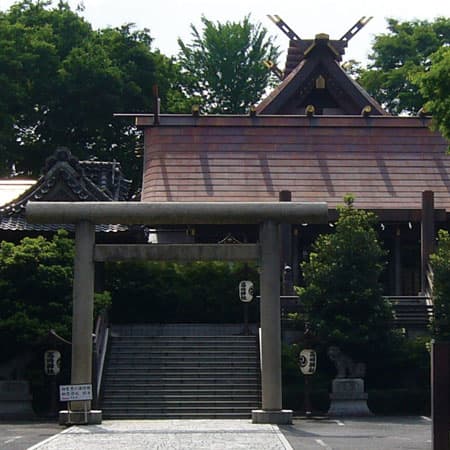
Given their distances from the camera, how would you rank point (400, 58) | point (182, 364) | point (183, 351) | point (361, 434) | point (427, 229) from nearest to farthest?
1. point (361, 434)
2. point (182, 364)
3. point (183, 351)
4. point (427, 229)
5. point (400, 58)

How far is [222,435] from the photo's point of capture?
72.5ft

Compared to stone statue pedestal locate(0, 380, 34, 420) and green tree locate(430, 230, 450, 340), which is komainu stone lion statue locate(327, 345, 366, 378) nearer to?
green tree locate(430, 230, 450, 340)

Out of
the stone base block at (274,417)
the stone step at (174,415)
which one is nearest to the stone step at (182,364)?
the stone step at (174,415)

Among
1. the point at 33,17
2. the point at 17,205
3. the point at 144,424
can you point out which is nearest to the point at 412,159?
the point at 17,205

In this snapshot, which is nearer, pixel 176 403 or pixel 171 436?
pixel 171 436

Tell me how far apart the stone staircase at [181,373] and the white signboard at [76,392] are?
9.56 feet

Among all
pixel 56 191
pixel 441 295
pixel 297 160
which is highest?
pixel 297 160

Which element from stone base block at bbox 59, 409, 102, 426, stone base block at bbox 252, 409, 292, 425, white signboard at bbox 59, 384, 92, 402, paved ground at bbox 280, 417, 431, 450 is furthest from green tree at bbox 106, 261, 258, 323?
white signboard at bbox 59, 384, 92, 402

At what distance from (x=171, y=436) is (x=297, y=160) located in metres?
20.1

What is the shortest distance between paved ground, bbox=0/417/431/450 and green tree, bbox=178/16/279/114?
115ft

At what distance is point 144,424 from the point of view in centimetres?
2555

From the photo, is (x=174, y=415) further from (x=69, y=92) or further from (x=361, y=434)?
(x=69, y=92)

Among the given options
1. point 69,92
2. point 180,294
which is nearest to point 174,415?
point 180,294

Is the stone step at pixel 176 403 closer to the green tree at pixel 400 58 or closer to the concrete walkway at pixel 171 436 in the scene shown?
the concrete walkway at pixel 171 436
